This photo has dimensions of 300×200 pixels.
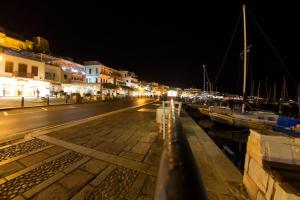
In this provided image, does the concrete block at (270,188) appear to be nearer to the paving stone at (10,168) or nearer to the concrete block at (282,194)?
the concrete block at (282,194)

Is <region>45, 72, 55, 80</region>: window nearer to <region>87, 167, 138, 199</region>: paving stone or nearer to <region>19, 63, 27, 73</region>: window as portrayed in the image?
<region>19, 63, 27, 73</region>: window

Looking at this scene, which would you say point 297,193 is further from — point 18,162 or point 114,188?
point 18,162

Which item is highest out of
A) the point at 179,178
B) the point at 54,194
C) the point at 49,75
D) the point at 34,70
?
the point at 34,70

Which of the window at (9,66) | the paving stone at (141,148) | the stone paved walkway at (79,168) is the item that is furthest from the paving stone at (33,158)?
the window at (9,66)

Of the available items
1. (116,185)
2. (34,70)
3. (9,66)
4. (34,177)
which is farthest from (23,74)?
(116,185)

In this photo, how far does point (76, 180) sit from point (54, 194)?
1.71 ft

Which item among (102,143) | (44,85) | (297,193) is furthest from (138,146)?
(44,85)

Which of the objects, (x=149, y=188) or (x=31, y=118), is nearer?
(x=149, y=188)

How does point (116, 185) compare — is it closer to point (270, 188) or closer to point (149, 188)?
point (149, 188)

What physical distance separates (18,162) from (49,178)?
147 centimetres

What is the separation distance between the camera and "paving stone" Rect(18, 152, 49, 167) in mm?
4336

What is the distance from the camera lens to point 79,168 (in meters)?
4.08

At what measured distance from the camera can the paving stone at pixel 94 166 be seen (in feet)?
13.1

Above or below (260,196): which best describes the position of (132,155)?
below
